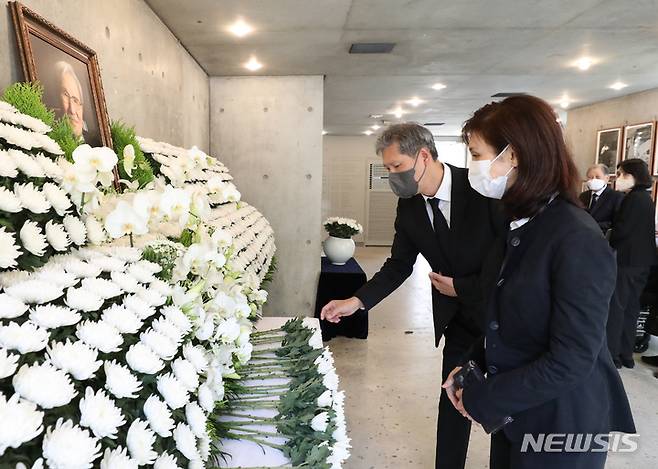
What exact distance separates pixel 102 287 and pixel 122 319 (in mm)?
74

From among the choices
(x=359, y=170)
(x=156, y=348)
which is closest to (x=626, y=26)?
(x=156, y=348)

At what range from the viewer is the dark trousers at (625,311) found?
372cm

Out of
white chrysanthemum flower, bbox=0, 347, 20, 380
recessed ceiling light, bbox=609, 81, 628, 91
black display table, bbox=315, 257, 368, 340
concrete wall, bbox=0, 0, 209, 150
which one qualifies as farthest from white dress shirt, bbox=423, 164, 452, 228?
recessed ceiling light, bbox=609, 81, 628, 91

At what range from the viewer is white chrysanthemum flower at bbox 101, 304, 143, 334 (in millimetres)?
775

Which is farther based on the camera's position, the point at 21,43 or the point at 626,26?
the point at 626,26

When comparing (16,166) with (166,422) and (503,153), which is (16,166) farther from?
(503,153)

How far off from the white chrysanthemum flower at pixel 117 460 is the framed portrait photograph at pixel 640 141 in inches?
261

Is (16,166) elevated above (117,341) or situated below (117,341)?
above

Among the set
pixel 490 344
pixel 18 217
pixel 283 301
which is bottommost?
pixel 283 301

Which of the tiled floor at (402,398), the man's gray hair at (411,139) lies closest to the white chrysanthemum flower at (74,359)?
the man's gray hair at (411,139)

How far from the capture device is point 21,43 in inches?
55.0

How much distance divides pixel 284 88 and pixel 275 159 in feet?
2.33

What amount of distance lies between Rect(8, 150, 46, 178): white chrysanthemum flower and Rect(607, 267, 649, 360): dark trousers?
3998 mm

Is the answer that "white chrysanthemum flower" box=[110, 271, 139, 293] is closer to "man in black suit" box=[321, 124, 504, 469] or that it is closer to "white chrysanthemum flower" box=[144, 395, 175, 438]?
"white chrysanthemum flower" box=[144, 395, 175, 438]
